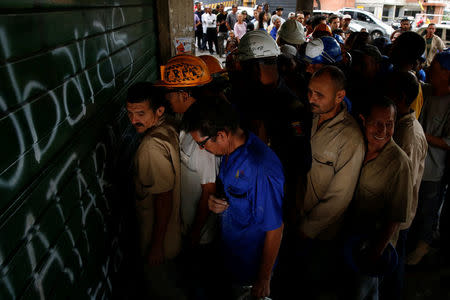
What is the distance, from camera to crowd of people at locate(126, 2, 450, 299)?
6.28 ft

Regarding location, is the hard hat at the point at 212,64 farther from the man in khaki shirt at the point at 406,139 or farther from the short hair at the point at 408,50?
the short hair at the point at 408,50

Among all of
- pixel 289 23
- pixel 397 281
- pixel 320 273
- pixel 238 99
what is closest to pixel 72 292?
pixel 320 273

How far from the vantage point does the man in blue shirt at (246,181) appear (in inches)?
69.7

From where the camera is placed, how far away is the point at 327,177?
2426mm

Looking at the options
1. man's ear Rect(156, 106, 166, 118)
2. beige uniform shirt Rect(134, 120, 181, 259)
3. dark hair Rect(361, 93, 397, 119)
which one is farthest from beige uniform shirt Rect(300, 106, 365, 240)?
man's ear Rect(156, 106, 166, 118)

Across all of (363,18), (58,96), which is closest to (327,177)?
(58,96)

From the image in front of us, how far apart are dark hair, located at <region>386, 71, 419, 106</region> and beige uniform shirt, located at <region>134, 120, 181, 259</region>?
1.89 m

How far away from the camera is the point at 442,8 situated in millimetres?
38875

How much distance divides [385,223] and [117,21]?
A: 2.79 m

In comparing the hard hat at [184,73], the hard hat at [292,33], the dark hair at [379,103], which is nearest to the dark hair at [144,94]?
the hard hat at [184,73]

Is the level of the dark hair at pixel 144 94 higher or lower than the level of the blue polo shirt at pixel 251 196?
higher

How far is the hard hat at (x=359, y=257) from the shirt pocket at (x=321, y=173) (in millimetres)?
425

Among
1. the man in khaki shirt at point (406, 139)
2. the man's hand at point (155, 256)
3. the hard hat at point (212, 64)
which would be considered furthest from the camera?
the hard hat at point (212, 64)

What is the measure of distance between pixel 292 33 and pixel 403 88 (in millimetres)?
3833
